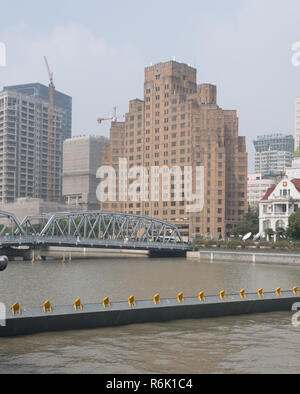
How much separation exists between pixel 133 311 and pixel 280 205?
97.1 metres

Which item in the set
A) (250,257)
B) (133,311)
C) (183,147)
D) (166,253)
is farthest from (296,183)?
(133,311)

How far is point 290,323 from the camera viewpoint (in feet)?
102

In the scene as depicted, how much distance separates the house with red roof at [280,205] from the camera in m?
119

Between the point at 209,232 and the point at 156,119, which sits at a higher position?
the point at 156,119

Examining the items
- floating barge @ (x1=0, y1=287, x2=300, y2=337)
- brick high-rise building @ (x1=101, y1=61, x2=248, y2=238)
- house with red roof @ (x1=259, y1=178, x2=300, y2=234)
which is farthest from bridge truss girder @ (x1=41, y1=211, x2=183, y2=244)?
floating barge @ (x1=0, y1=287, x2=300, y2=337)

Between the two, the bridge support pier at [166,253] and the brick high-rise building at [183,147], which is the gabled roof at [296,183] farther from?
the brick high-rise building at [183,147]

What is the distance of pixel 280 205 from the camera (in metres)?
122

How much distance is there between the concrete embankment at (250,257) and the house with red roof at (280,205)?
17.4 meters

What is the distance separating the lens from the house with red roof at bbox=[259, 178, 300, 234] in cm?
11894

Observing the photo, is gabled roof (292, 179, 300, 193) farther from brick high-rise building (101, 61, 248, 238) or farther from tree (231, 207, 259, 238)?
brick high-rise building (101, 61, 248, 238)

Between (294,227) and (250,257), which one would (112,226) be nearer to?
(250,257)
